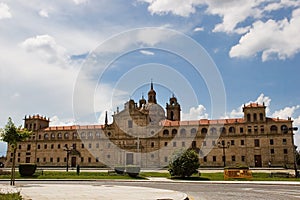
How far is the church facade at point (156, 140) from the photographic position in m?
70.4

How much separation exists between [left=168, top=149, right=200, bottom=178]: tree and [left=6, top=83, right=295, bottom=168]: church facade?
2739 cm

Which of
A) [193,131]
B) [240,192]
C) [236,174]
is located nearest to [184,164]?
[236,174]

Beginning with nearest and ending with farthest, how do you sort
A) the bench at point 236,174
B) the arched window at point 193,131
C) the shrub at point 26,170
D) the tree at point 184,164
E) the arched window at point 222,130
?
the bench at point 236,174 < the tree at point 184,164 < the shrub at point 26,170 < the arched window at point 222,130 < the arched window at point 193,131

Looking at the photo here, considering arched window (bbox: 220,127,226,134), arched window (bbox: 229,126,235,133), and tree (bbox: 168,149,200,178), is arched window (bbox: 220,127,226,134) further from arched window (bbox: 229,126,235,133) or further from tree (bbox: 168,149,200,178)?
tree (bbox: 168,149,200,178)

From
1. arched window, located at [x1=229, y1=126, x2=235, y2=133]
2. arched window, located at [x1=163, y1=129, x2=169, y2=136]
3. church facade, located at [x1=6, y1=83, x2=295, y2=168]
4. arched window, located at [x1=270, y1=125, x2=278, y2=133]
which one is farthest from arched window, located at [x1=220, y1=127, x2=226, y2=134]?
arched window, located at [x1=163, y1=129, x2=169, y2=136]

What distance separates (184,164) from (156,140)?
41486mm

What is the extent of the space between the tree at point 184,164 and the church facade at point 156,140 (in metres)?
27.4

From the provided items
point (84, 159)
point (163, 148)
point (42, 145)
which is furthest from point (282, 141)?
point (42, 145)

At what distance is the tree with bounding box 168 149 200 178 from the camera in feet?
120

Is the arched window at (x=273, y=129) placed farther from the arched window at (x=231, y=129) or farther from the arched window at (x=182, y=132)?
the arched window at (x=182, y=132)

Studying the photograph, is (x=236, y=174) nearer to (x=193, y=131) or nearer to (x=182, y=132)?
(x=193, y=131)

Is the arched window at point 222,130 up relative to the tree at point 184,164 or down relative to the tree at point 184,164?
up

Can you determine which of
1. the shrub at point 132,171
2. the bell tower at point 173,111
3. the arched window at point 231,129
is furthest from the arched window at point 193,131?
the shrub at point 132,171

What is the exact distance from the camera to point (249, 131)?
2837 inches
